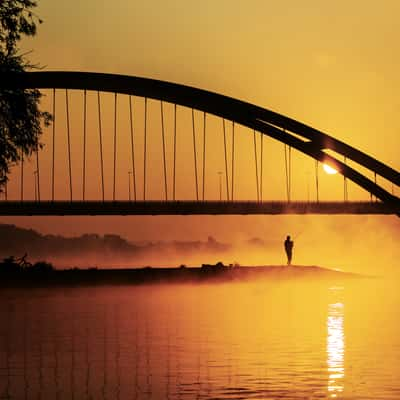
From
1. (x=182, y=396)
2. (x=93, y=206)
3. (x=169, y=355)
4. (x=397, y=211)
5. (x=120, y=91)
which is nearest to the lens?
(x=182, y=396)

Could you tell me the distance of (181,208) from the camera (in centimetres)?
8162

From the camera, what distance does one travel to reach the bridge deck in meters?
Answer: 78.3

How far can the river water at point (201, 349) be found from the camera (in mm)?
19406

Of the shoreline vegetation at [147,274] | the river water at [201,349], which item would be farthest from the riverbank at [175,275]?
the river water at [201,349]

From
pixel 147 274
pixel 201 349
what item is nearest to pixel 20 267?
pixel 147 274

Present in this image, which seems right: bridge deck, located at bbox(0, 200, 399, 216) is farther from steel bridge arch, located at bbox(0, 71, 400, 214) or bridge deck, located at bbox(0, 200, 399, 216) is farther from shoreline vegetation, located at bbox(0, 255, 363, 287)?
steel bridge arch, located at bbox(0, 71, 400, 214)

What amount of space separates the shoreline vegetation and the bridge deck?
8.13 metres

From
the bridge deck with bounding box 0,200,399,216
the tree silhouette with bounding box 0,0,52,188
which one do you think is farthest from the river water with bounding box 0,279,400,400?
the bridge deck with bounding box 0,200,399,216

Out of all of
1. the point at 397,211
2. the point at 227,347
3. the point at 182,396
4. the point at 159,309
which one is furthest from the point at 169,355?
the point at 397,211

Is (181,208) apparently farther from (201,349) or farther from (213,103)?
(201,349)

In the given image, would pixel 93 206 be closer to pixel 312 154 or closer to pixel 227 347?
pixel 312 154

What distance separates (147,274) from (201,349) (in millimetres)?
44369

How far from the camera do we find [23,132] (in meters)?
47.7

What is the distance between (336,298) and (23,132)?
11894 millimetres
